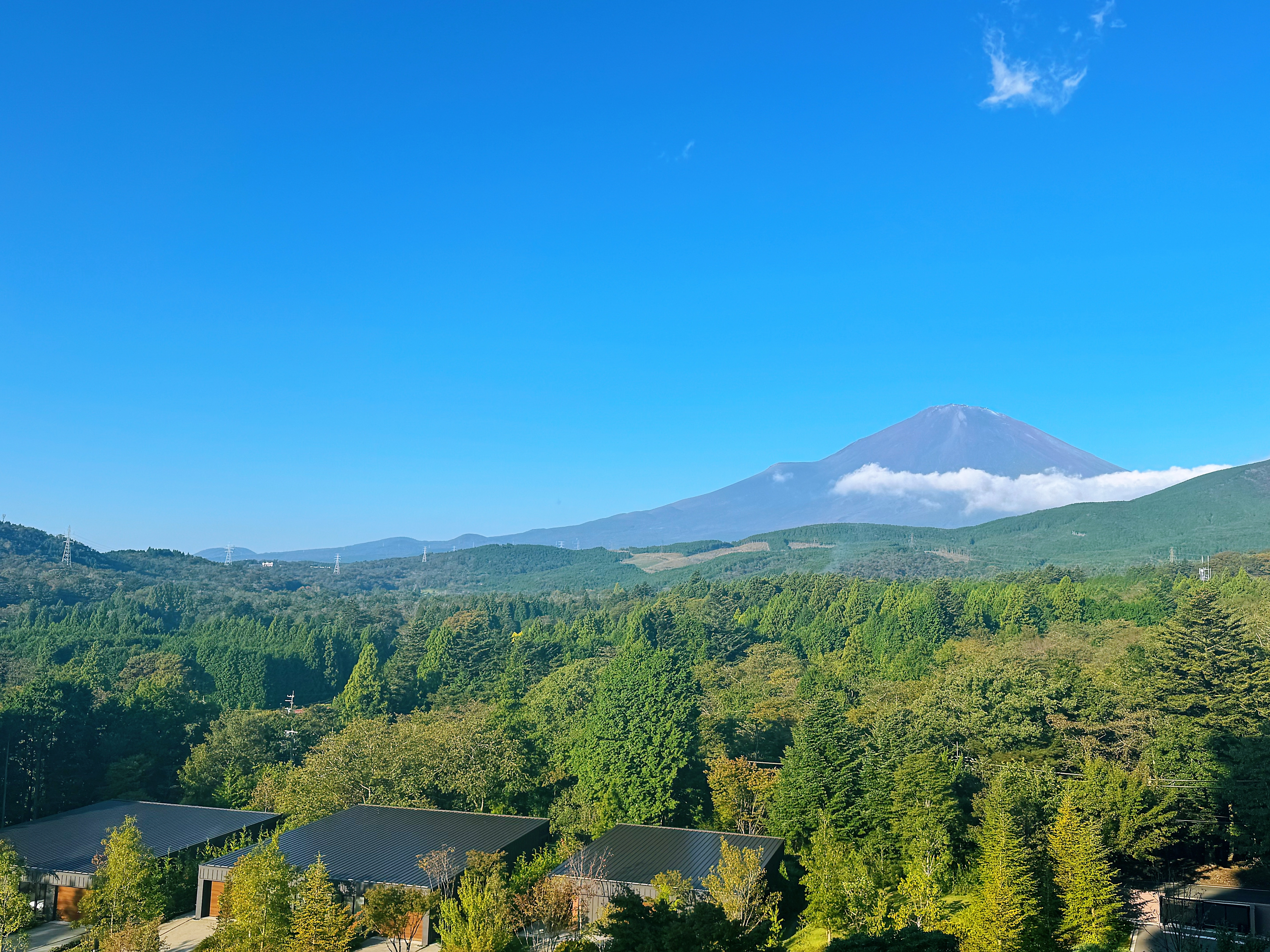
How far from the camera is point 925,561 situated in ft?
513

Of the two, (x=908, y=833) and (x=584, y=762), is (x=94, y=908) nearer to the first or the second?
(x=584, y=762)

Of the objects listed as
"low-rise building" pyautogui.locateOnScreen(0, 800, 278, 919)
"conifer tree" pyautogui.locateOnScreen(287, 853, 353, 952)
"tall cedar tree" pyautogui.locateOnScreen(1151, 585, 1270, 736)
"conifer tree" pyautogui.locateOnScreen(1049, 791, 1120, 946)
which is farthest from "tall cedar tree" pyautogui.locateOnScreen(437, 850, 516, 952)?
"tall cedar tree" pyautogui.locateOnScreen(1151, 585, 1270, 736)

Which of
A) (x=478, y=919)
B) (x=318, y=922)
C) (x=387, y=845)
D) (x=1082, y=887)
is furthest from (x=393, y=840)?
(x=1082, y=887)

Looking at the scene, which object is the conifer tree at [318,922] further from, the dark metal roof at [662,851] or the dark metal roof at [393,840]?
the dark metal roof at [662,851]

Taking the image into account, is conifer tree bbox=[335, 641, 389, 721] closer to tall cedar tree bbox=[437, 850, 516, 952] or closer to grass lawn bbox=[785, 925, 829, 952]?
tall cedar tree bbox=[437, 850, 516, 952]

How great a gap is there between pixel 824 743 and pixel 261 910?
1706cm

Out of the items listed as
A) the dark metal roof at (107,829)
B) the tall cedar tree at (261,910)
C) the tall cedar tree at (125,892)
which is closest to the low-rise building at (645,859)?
the tall cedar tree at (261,910)

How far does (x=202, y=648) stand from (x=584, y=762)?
51.4m

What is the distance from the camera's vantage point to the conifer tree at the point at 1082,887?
20000 millimetres

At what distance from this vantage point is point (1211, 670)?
32.2 m

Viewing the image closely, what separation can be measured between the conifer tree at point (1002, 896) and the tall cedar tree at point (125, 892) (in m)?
19.7

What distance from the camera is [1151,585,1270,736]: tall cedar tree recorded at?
30922mm

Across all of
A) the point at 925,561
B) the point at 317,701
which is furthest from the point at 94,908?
the point at 925,561

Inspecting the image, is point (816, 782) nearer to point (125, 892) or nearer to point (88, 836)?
point (125, 892)
